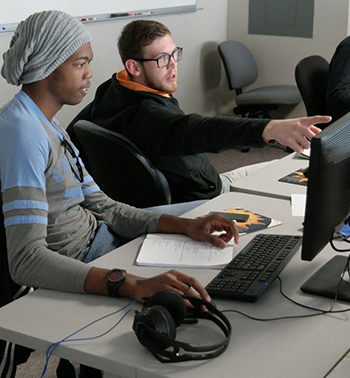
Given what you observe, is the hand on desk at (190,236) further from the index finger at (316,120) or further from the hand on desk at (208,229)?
the index finger at (316,120)

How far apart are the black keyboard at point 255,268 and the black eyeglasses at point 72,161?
0.57m

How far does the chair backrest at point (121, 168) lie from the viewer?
2.63m

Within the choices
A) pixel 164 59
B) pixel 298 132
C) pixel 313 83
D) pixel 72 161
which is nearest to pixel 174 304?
pixel 298 132

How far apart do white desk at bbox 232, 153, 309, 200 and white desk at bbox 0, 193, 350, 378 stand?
0.68m

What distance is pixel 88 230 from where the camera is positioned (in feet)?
6.75

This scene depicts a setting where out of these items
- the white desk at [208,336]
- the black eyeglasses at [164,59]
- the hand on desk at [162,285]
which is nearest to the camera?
the white desk at [208,336]

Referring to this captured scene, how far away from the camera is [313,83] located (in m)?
4.07

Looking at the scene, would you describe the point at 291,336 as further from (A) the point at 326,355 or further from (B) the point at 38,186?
(B) the point at 38,186

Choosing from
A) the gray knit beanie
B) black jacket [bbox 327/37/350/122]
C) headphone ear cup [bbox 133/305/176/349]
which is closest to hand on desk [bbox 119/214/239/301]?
headphone ear cup [bbox 133/305/176/349]

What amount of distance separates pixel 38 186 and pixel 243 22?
4614 mm

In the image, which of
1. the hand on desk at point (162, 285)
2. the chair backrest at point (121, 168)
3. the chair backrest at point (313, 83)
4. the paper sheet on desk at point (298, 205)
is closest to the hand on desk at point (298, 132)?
the paper sheet on desk at point (298, 205)

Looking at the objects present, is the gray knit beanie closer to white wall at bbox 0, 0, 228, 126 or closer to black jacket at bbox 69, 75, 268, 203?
black jacket at bbox 69, 75, 268, 203

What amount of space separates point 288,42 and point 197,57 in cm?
82

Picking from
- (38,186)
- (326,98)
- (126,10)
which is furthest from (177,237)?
(126,10)
